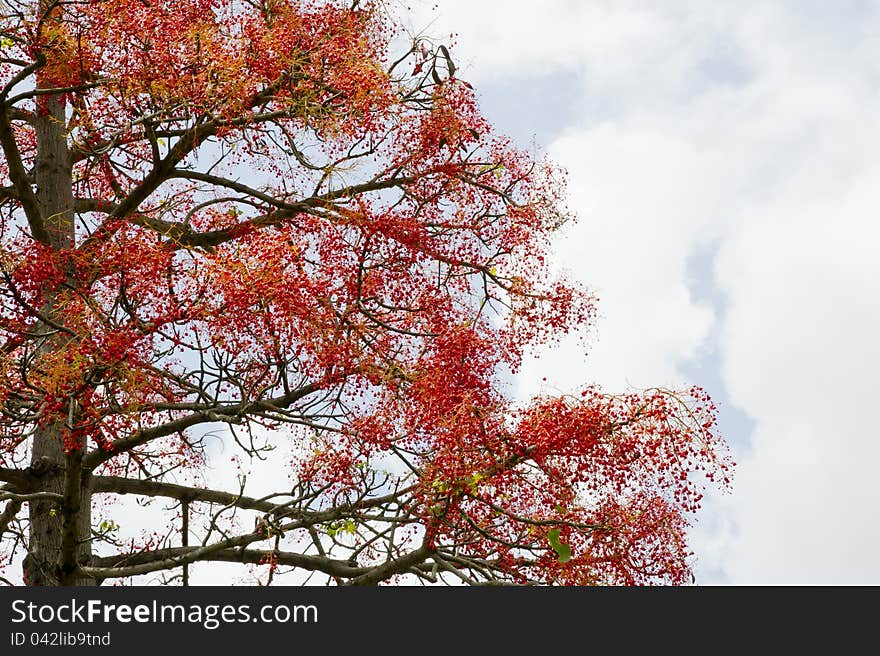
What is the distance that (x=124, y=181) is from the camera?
1127cm

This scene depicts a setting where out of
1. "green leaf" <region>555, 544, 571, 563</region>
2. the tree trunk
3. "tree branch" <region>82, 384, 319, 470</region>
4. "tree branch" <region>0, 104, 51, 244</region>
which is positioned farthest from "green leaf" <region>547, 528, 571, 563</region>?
"tree branch" <region>0, 104, 51, 244</region>

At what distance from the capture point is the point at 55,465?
9062 mm

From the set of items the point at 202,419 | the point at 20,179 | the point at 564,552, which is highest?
the point at 20,179

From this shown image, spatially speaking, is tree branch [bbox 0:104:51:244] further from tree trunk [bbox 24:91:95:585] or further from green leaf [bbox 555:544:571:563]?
green leaf [bbox 555:544:571:563]

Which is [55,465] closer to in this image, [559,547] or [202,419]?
[202,419]

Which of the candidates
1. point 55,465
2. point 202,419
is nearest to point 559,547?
point 202,419

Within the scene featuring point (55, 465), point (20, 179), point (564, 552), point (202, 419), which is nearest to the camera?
point (564, 552)

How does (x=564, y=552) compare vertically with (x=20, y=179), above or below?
below

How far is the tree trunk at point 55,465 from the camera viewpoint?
26.2ft

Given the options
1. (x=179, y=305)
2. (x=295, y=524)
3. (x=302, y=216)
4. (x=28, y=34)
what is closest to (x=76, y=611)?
(x=295, y=524)

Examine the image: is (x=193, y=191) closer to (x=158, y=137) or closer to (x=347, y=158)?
(x=158, y=137)

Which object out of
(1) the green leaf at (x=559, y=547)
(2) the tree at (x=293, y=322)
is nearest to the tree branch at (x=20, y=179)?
(2) the tree at (x=293, y=322)

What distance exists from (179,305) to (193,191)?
3.05m

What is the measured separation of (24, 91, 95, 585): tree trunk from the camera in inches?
314
